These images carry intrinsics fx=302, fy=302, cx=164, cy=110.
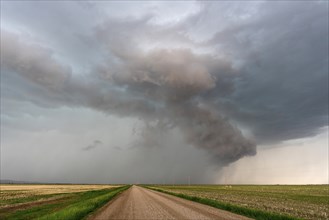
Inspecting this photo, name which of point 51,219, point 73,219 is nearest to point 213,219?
point 73,219

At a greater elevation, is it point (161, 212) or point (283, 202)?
point (283, 202)

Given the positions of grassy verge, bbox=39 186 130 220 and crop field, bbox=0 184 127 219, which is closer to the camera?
grassy verge, bbox=39 186 130 220

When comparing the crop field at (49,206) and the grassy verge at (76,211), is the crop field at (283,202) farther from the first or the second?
the crop field at (49,206)

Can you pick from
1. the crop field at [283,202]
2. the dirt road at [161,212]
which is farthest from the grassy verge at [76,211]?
the crop field at [283,202]

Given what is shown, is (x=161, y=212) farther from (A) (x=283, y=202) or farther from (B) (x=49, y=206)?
(A) (x=283, y=202)

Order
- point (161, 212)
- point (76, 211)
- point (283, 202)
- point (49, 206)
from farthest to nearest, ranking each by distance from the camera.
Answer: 1. point (283, 202)
2. point (49, 206)
3. point (161, 212)
4. point (76, 211)

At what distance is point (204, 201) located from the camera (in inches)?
1524

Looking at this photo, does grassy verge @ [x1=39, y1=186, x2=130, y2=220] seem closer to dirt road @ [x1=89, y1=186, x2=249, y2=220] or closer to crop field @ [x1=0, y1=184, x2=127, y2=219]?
crop field @ [x1=0, y1=184, x2=127, y2=219]

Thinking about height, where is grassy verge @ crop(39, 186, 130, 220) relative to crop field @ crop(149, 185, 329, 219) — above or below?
below

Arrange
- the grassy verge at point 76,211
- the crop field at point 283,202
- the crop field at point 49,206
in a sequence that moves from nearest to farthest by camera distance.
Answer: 1. the grassy verge at point 76,211
2. the crop field at point 49,206
3. the crop field at point 283,202

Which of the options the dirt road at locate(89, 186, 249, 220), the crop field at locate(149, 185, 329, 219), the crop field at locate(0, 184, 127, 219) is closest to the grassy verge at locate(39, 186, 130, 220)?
the crop field at locate(0, 184, 127, 219)

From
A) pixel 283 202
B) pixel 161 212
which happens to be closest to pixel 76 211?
pixel 161 212

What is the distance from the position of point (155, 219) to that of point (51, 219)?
672 cm

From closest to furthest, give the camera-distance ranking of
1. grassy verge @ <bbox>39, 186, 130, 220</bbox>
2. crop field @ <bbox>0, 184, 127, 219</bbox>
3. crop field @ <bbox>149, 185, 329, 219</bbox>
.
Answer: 1. grassy verge @ <bbox>39, 186, 130, 220</bbox>
2. crop field @ <bbox>0, 184, 127, 219</bbox>
3. crop field @ <bbox>149, 185, 329, 219</bbox>
